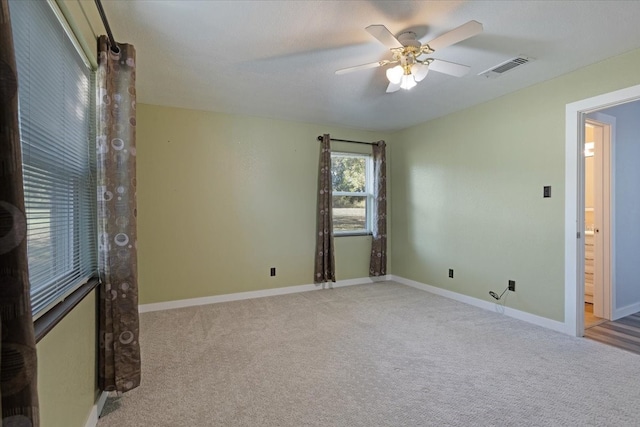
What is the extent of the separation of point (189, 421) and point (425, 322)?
92.3 inches

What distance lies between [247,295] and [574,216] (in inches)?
144

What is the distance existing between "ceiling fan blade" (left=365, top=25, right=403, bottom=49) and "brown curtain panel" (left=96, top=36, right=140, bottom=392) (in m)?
1.47

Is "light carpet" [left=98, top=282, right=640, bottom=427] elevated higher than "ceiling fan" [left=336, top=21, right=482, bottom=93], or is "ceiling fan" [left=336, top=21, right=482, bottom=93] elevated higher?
"ceiling fan" [left=336, top=21, right=482, bottom=93]

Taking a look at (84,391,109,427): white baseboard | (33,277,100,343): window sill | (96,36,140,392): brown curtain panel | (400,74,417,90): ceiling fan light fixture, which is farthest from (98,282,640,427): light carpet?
(400,74,417,90): ceiling fan light fixture

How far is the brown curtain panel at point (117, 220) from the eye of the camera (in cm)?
189

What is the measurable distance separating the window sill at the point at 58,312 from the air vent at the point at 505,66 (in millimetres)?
3363

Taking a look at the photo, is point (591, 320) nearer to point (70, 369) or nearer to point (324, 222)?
point (324, 222)

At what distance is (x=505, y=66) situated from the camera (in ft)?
9.21

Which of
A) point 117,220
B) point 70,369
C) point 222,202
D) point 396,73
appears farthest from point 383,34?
point 222,202

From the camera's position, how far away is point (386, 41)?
206cm

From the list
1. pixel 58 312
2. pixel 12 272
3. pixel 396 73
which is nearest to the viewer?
pixel 12 272

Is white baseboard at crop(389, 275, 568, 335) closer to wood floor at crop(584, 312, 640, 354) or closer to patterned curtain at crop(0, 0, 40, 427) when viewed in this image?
wood floor at crop(584, 312, 640, 354)

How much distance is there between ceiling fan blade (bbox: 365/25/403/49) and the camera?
1.90m

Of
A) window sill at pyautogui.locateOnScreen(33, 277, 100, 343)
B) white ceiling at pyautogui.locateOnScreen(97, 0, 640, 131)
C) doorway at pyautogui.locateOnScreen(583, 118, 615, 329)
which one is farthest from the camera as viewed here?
doorway at pyautogui.locateOnScreen(583, 118, 615, 329)
